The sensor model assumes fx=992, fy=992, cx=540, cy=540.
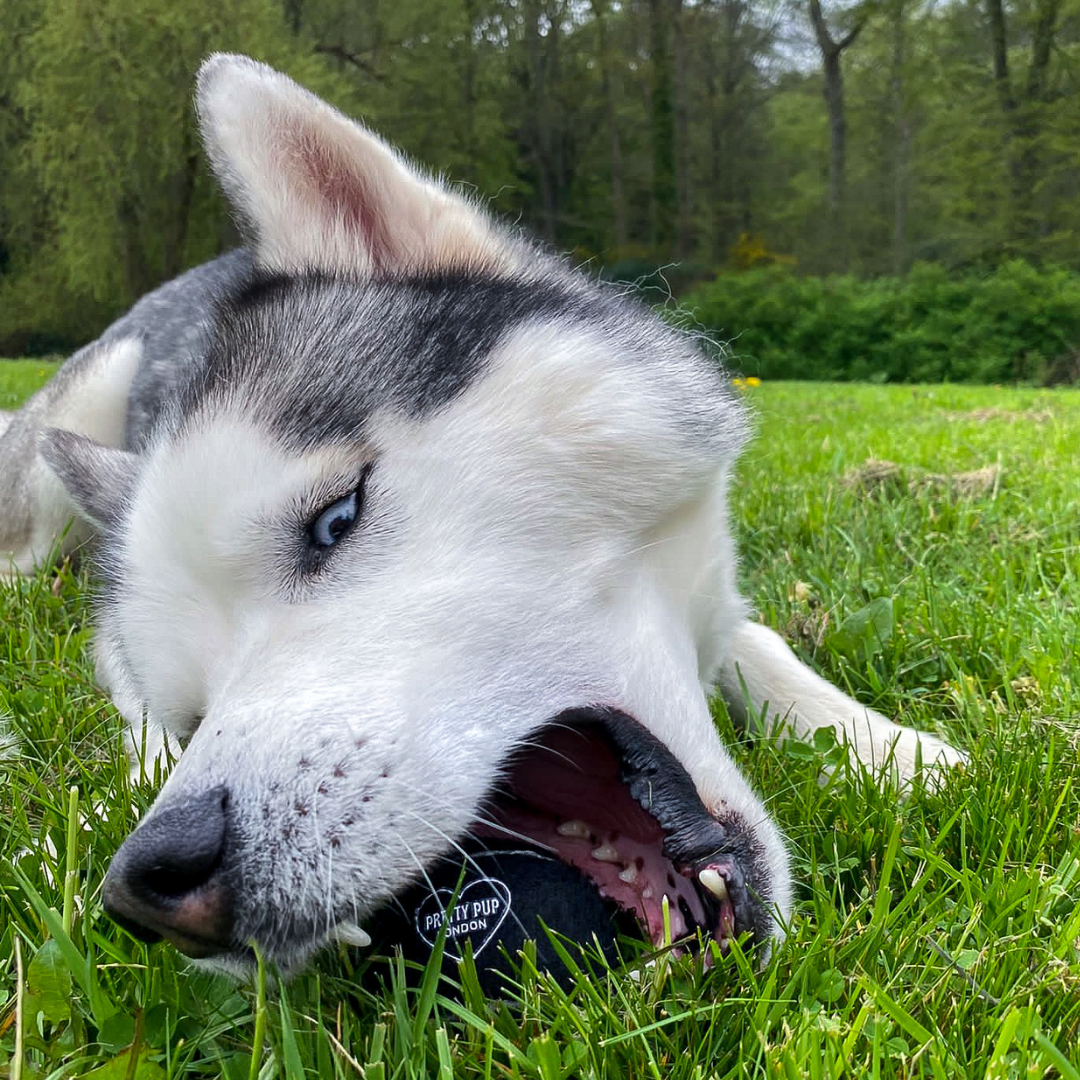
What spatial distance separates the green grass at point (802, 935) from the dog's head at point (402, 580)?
5.4 inches

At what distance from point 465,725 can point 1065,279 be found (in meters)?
20.9

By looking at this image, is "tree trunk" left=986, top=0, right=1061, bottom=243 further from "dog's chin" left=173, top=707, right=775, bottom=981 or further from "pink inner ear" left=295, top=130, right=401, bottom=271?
"dog's chin" left=173, top=707, right=775, bottom=981

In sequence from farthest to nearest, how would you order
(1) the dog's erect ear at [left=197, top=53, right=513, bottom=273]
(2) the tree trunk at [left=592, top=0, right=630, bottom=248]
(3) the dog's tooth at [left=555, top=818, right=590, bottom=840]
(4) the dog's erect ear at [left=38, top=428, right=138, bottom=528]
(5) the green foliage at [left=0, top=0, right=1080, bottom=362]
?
(2) the tree trunk at [left=592, top=0, right=630, bottom=248] < (5) the green foliage at [left=0, top=0, right=1080, bottom=362] < (4) the dog's erect ear at [left=38, top=428, right=138, bottom=528] < (1) the dog's erect ear at [left=197, top=53, right=513, bottom=273] < (3) the dog's tooth at [left=555, top=818, right=590, bottom=840]

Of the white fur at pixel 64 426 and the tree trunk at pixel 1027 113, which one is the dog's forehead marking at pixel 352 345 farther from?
the tree trunk at pixel 1027 113

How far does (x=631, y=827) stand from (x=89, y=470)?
1.68 metres

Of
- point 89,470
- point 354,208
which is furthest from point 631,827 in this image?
point 89,470

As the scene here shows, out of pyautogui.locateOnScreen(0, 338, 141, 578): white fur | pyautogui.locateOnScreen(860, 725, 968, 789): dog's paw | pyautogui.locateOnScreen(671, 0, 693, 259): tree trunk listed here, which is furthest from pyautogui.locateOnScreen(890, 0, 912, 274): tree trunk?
pyautogui.locateOnScreen(860, 725, 968, 789): dog's paw

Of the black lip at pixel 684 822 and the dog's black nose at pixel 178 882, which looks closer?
the dog's black nose at pixel 178 882

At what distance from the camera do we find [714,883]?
54.9 inches

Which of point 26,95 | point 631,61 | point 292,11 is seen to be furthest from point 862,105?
point 26,95

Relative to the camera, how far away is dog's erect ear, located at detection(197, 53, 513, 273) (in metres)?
1.98

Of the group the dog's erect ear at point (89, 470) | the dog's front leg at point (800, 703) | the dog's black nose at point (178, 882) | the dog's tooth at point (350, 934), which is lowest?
the dog's front leg at point (800, 703)

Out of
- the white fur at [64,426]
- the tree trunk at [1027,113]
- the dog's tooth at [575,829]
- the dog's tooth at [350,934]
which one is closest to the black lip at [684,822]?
the dog's tooth at [575,829]

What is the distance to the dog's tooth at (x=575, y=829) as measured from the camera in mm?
1573
